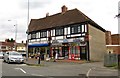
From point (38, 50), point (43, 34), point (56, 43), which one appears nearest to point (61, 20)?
point (56, 43)

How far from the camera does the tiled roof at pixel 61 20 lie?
1555 inches

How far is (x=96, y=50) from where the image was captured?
4050 centimetres

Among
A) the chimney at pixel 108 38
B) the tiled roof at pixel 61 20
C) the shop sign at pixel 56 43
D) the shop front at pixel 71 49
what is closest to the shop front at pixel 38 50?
the shop front at pixel 71 49

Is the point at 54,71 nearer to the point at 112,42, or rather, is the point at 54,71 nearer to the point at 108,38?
the point at 108,38

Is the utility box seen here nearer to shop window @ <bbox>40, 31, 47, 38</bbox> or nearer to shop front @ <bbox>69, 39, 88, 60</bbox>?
shop front @ <bbox>69, 39, 88, 60</bbox>

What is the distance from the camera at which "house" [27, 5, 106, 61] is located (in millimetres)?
37812

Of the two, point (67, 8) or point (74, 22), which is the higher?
point (67, 8)

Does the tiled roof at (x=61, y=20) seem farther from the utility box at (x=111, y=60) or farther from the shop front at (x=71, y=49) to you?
the utility box at (x=111, y=60)

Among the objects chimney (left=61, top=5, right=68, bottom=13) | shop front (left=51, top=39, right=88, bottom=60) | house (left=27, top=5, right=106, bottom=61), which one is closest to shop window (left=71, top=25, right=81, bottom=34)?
house (left=27, top=5, right=106, bottom=61)

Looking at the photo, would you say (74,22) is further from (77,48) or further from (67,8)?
(67,8)

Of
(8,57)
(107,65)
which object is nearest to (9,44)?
(8,57)

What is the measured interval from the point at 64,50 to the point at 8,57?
12.8 metres

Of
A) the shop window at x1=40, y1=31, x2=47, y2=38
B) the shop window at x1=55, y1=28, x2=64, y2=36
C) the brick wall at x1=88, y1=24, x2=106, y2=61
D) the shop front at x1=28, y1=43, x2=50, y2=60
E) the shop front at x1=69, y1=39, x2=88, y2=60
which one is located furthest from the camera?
the shop window at x1=40, y1=31, x2=47, y2=38

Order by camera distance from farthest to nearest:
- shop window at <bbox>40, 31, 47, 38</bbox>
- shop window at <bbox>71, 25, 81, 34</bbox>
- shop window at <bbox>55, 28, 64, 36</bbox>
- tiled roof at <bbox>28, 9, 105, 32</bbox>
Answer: shop window at <bbox>40, 31, 47, 38</bbox>, shop window at <bbox>55, 28, 64, 36</bbox>, tiled roof at <bbox>28, 9, 105, 32</bbox>, shop window at <bbox>71, 25, 81, 34</bbox>
